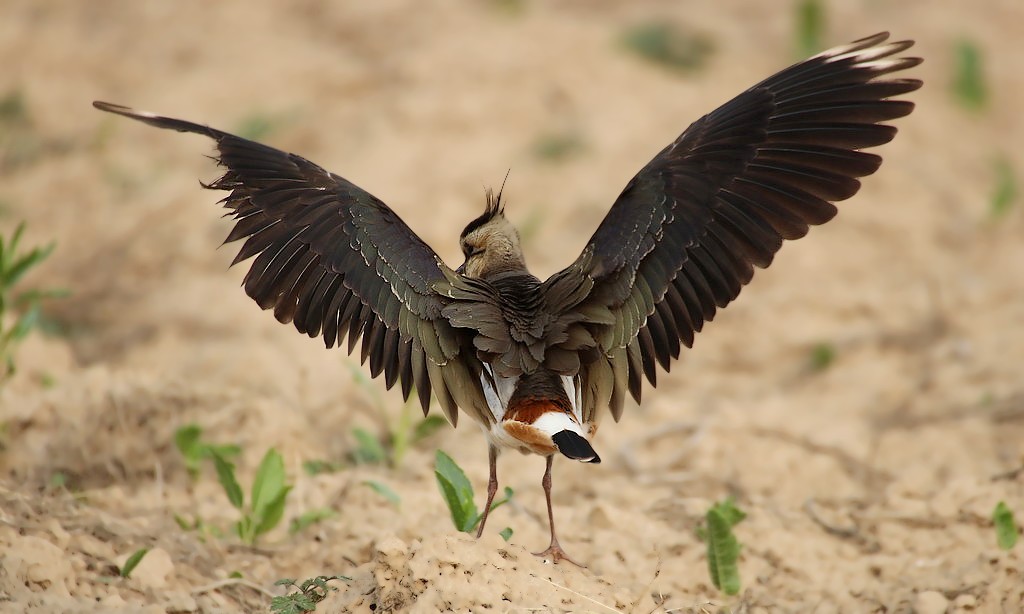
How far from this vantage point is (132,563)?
4.01 meters

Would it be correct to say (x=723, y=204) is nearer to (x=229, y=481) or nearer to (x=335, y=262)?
(x=335, y=262)

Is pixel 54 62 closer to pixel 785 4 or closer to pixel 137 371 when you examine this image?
pixel 137 371

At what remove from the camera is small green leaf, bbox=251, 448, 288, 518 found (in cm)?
470

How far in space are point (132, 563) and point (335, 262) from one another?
1294 millimetres

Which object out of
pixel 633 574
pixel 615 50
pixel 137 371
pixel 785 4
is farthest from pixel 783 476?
pixel 785 4

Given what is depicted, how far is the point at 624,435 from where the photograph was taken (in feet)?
21.5

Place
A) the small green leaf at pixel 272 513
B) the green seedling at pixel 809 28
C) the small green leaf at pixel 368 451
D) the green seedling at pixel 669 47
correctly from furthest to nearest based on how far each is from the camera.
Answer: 1. the green seedling at pixel 669 47
2. the green seedling at pixel 809 28
3. the small green leaf at pixel 368 451
4. the small green leaf at pixel 272 513

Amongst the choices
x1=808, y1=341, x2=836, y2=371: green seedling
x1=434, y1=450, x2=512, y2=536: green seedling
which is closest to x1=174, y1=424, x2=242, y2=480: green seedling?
x1=434, y1=450, x2=512, y2=536: green seedling

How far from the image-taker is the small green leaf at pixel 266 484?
185 inches

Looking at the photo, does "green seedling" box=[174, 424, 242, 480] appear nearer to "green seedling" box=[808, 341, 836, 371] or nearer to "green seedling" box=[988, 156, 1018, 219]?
"green seedling" box=[808, 341, 836, 371]

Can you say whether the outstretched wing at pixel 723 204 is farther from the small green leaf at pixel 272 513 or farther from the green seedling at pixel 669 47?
the green seedling at pixel 669 47

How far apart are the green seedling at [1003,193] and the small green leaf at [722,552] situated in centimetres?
549

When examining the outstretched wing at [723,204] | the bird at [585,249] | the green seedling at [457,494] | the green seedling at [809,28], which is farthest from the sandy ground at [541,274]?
the outstretched wing at [723,204]

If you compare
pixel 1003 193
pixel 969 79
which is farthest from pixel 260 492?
pixel 969 79
